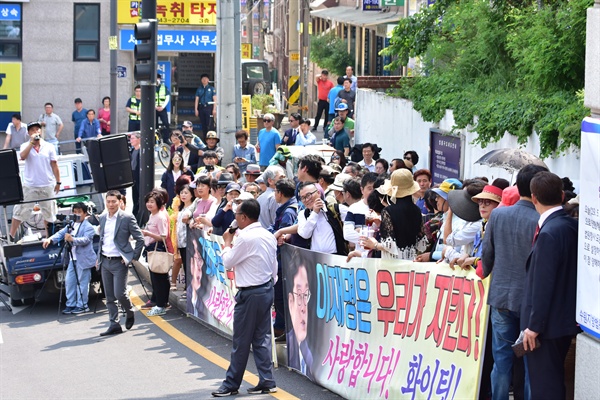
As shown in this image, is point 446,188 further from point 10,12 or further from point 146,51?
point 10,12

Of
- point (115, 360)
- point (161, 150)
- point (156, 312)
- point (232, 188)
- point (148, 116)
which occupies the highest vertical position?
point (148, 116)

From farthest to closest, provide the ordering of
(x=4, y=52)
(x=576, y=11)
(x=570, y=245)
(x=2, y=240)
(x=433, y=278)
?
1. (x=4, y=52)
2. (x=2, y=240)
3. (x=576, y=11)
4. (x=433, y=278)
5. (x=570, y=245)

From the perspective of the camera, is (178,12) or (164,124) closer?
(164,124)

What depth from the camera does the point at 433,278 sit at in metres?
8.85

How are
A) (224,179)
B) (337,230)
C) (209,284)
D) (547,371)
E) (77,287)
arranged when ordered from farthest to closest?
(77,287) → (224,179) → (209,284) → (337,230) → (547,371)

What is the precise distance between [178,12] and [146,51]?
13.9m

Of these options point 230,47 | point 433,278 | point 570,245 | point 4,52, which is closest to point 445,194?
point 433,278

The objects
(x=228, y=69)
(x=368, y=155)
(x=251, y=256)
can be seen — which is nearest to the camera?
(x=251, y=256)

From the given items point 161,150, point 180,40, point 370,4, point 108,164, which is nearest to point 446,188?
point 108,164

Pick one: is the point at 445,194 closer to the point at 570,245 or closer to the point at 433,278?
the point at 433,278

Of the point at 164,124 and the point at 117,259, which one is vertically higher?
the point at 164,124

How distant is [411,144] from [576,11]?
17.8ft

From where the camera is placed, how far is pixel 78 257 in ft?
48.7

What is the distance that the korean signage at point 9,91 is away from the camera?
30.9 m
